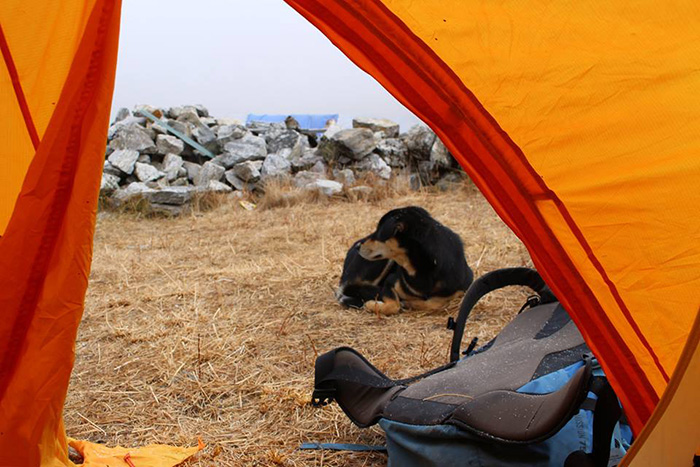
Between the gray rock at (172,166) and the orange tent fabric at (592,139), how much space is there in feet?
33.9

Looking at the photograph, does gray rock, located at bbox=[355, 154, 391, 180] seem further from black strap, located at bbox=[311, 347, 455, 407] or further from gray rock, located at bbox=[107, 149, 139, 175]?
black strap, located at bbox=[311, 347, 455, 407]

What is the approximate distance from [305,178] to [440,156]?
8.03 ft

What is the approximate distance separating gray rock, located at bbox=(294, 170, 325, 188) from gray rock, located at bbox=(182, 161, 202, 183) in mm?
2094

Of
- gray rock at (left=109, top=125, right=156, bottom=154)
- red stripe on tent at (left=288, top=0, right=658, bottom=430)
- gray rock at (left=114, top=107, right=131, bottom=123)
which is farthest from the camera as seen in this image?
gray rock at (left=114, top=107, right=131, bottom=123)

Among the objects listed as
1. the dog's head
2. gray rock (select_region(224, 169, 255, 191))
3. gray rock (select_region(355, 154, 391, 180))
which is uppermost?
gray rock (select_region(355, 154, 391, 180))

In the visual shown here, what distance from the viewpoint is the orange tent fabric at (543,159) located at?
1517mm

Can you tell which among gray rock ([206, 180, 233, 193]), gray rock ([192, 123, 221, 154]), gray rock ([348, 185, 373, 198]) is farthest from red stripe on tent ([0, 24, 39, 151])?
gray rock ([192, 123, 221, 154])

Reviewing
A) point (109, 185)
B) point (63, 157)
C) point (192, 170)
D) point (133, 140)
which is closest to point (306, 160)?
point (192, 170)

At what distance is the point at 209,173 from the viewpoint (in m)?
11.2

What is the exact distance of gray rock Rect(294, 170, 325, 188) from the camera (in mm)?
10656

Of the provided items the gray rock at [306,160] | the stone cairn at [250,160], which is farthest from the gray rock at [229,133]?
the gray rock at [306,160]

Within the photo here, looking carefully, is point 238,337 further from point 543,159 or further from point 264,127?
point 264,127

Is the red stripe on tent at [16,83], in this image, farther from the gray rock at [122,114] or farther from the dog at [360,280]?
the gray rock at [122,114]

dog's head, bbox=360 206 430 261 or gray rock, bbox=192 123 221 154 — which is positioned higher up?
gray rock, bbox=192 123 221 154
